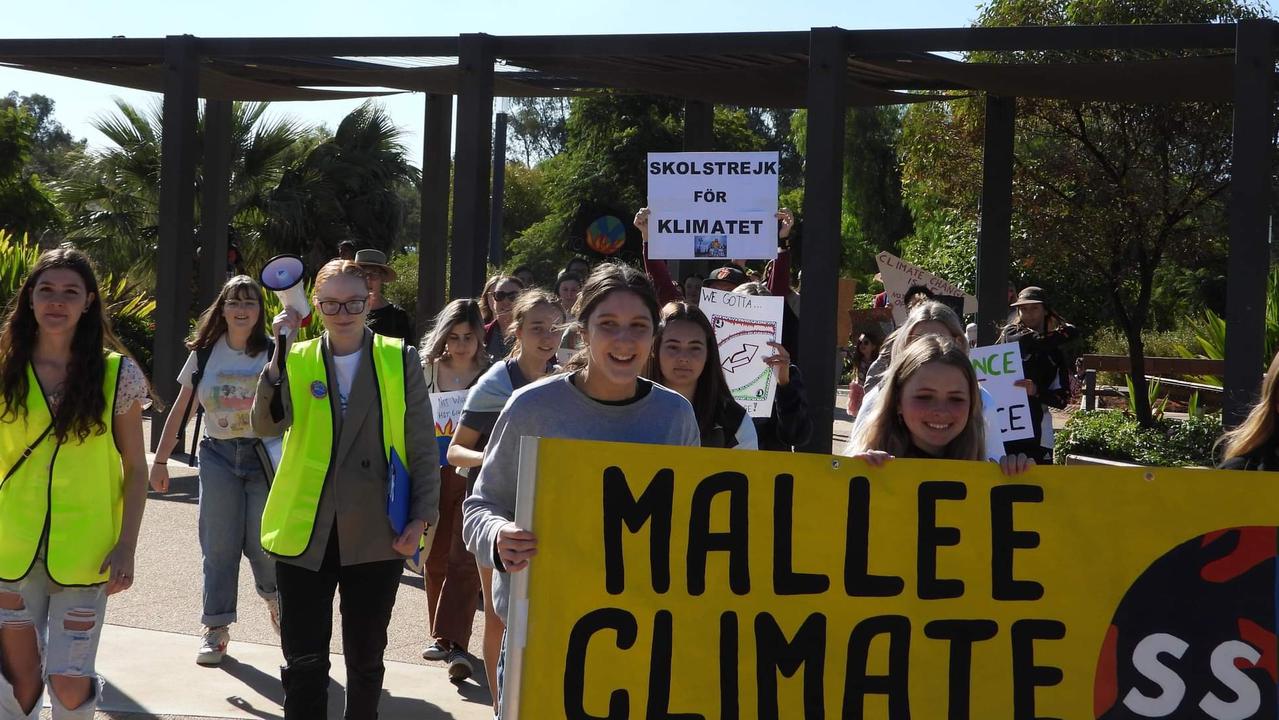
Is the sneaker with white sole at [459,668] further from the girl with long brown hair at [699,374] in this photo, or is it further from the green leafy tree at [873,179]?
the green leafy tree at [873,179]

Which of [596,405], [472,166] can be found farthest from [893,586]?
[472,166]

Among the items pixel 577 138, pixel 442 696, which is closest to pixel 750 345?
pixel 442 696

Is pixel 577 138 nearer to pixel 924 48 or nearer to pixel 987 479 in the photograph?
pixel 924 48

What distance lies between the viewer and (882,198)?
156 ft

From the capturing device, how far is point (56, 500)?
442 cm

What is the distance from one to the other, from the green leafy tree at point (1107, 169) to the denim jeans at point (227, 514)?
10.2 metres

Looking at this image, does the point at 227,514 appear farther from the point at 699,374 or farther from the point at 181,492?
the point at 181,492

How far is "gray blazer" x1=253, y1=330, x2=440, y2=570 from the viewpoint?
4.67 meters

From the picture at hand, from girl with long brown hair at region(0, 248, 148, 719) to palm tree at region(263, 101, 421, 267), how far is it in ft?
79.6

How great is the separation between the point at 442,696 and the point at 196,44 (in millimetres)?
7738

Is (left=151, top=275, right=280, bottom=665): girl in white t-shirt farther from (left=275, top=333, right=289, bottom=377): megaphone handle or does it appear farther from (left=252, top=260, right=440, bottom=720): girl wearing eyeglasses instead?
(left=252, top=260, right=440, bottom=720): girl wearing eyeglasses

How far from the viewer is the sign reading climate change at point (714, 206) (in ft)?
29.0

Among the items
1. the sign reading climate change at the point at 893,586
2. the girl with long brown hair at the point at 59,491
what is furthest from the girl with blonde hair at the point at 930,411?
the girl with long brown hair at the point at 59,491

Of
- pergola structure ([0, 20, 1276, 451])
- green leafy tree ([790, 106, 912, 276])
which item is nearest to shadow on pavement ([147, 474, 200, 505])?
pergola structure ([0, 20, 1276, 451])
